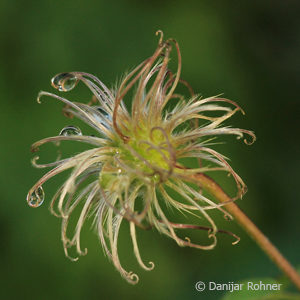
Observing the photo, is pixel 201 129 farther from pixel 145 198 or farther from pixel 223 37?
pixel 223 37

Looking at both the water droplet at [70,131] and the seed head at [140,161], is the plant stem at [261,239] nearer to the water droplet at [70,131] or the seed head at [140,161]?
the seed head at [140,161]

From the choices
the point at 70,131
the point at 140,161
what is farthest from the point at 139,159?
the point at 70,131

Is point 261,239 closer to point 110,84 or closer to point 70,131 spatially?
point 70,131

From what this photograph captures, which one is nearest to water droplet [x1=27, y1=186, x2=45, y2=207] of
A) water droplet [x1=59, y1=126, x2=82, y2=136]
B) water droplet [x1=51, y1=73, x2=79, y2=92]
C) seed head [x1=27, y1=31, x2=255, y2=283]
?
seed head [x1=27, y1=31, x2=255, y2=283]

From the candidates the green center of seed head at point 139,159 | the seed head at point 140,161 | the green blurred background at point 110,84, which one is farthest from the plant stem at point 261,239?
the green blurred background at point 110,84

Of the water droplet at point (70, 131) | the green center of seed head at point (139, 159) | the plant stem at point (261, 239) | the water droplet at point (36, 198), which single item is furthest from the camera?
the water droplet at point (70, 131)

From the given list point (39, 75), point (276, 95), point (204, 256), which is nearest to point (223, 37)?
point (276, 95)

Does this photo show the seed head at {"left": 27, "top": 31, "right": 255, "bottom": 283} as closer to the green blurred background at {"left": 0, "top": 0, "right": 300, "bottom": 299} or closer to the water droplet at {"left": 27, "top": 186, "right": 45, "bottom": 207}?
the water droplet at {"left": 27, "top": 186, "right": 45, "bottom": 207}
